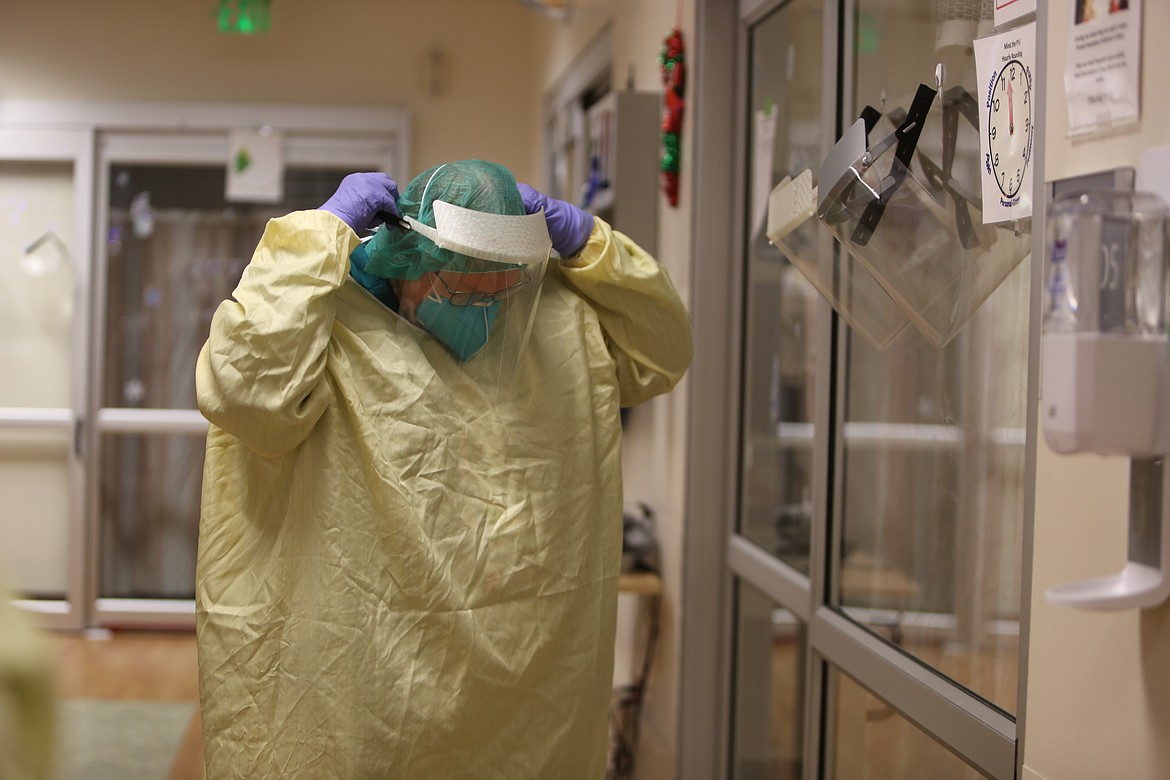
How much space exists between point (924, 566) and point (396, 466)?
0.82 metres

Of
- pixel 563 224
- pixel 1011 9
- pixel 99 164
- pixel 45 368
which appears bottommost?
pixel 45 368

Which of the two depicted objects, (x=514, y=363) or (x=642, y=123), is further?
(x=642, y=123)

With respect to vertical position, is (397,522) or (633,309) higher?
(633,309)

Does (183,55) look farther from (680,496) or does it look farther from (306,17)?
(680,496)

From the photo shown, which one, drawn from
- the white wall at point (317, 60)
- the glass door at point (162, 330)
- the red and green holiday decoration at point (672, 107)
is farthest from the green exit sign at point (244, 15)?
the red and green holiday decoration at point (672, 107)

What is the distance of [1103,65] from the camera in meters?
0.96

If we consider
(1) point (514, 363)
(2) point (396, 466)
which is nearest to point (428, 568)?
(2) point (396, 466)

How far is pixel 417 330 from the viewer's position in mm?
1380

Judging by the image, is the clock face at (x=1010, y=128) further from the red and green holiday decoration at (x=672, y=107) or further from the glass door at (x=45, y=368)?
the glass door at (x=45, y=368)

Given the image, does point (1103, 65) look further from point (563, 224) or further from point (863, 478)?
point (863, 478)

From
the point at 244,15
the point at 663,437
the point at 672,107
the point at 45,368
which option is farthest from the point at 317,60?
the point at 663,437

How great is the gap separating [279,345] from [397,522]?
26 cm

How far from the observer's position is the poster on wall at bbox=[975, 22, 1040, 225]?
116 centimetres

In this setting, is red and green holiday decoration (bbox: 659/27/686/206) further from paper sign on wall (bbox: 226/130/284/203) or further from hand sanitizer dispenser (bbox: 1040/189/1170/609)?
paper sign on wall (bbox: 226/130/284/203)
